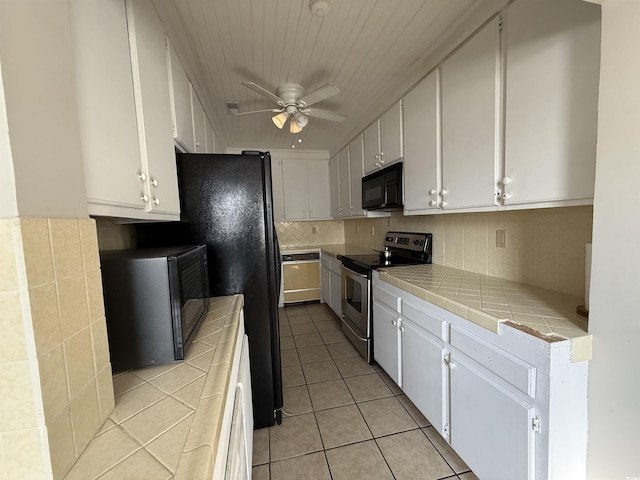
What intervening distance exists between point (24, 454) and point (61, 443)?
50mm

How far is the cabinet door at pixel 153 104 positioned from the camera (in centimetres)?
107

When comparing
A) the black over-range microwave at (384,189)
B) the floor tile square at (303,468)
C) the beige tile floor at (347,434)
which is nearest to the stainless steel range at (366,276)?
the beige tile floor at (347,434)

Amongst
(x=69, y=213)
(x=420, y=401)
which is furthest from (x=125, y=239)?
(x=420, y=401)

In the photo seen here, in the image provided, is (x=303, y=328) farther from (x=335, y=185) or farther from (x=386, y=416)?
(x=335, y=185)

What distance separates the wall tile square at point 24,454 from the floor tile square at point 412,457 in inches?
62.2

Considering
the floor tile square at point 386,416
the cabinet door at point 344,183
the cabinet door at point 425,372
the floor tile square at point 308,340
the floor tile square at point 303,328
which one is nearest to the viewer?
the cabinet door at point 425,372

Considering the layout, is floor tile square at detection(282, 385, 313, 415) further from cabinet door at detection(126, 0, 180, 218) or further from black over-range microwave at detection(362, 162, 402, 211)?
black over-range microwave at detection(362, 162, 402, 211)

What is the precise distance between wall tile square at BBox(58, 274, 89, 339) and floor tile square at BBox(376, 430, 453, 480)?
166 centimetres

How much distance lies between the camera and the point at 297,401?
2113 millimetres

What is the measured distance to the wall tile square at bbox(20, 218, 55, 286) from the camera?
18.5 inches

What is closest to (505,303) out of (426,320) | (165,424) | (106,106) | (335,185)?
(426,320)

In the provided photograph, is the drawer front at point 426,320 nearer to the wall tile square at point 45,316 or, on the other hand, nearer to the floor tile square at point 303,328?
the wall tile square at point 45,316

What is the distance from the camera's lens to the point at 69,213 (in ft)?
1.97

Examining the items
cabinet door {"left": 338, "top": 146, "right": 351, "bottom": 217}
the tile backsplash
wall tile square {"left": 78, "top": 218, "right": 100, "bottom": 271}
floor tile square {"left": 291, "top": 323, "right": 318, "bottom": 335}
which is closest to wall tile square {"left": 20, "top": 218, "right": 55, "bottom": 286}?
the tile backsplash
